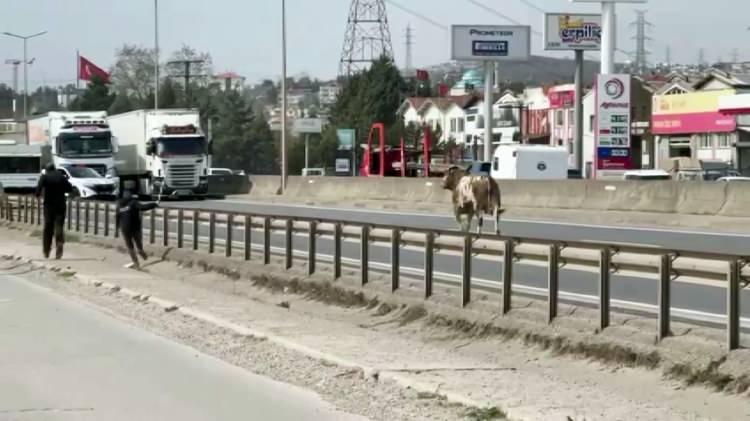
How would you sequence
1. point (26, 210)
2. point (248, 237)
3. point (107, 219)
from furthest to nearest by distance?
point (26, 210) < point (107, 219) < point (248, 237)

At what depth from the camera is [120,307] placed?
685 inches

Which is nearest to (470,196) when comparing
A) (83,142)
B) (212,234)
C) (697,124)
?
(212,234)

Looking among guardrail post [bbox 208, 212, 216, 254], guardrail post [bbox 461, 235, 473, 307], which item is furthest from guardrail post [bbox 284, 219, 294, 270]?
guardrail post [bbox 461, 235, 473, 307]

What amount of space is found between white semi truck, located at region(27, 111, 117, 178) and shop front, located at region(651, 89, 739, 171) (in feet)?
131

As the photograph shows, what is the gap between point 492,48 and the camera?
74250mm

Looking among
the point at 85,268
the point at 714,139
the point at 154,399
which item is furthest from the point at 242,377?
the point at 714,139

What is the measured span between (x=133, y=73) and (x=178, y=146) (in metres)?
101

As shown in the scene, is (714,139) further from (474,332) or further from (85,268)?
(474,332)

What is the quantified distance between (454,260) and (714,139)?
70.8 meters

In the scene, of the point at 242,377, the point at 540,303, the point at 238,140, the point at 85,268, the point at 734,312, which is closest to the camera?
the point at 734,312

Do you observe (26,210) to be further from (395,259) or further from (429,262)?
(429,262)

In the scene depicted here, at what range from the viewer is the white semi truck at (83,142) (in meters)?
54.7

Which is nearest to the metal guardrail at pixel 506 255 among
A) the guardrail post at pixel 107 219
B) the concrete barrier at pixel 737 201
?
the guardrail post at pixel 107 219

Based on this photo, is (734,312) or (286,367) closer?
(734,312)
